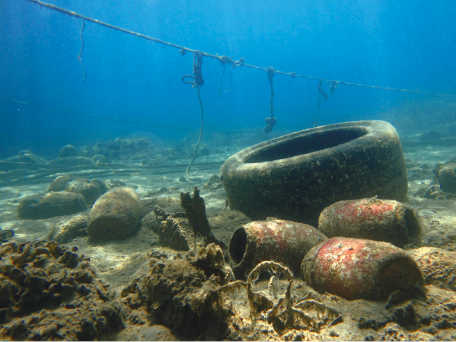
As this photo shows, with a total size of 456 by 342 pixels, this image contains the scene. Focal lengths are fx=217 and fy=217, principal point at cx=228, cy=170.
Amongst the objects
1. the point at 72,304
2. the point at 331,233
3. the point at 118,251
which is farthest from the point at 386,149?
the point at 118,251

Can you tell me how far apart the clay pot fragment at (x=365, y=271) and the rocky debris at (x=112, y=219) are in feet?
11.8

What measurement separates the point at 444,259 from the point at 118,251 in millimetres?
4139

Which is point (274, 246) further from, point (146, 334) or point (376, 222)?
point (146, 334)

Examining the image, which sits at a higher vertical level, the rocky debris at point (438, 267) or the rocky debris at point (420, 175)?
the rocky debris at point (420, 175)

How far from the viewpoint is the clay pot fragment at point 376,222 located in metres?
2.28

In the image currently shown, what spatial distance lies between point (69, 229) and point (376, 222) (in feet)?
17.4

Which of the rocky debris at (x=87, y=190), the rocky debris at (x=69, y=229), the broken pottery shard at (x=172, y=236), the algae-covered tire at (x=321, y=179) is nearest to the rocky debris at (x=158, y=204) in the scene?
the rocky debris at (x=69, y=229)

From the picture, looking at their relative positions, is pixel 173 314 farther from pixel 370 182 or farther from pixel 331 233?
pixel 370 182

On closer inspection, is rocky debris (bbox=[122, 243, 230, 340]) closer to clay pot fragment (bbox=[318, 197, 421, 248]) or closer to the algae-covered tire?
clay pot fragment (bbox=[318, 197, 421, 248])

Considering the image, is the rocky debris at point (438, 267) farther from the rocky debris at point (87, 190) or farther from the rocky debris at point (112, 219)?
the rocky debris at point (87, 190)

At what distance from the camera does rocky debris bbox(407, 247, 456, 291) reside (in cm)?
174

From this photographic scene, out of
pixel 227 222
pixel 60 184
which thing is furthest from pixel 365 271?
pixel 60 184

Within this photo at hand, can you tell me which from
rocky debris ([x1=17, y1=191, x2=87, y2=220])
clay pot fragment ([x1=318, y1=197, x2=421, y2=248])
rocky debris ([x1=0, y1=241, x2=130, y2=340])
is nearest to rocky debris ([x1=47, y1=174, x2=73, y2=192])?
rocky debris ([x1=17, y1=191, x2=87, y2=220])

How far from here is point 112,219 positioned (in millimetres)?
4172
